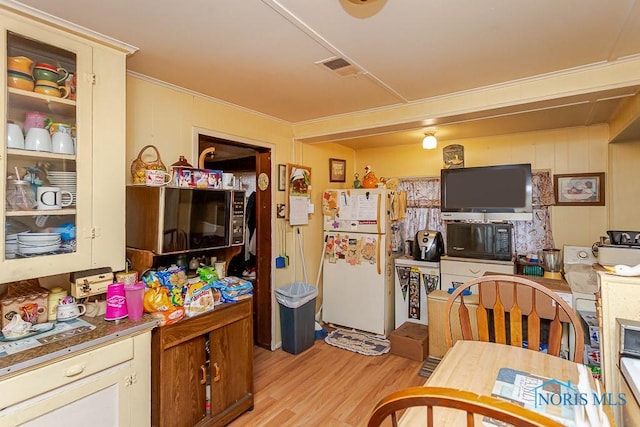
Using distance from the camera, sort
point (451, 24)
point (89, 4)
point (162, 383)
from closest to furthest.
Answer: point (89, 4)
point (451, 24)
point (162, 383)

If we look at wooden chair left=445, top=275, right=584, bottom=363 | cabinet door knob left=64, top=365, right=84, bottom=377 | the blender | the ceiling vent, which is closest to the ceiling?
the ceiling vent

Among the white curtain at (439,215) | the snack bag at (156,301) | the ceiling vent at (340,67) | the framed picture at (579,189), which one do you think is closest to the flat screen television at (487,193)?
the white curtain at (439,215)

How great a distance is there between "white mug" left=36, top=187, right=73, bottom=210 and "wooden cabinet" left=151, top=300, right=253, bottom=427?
0.78 meters

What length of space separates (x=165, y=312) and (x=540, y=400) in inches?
66.3

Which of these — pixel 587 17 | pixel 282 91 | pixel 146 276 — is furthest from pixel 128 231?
pixel 587 17

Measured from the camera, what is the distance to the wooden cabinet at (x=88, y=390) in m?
1.24

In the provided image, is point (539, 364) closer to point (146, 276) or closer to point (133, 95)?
point (146, 276)

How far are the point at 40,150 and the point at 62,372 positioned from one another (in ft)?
3.25

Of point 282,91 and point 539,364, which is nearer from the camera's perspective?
point 539,364

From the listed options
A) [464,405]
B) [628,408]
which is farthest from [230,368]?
[628,408]

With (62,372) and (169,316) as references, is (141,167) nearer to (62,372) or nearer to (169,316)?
(169,316)

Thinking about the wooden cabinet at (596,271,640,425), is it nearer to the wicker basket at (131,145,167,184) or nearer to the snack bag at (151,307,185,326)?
the snack bag at (151,307,185,326)

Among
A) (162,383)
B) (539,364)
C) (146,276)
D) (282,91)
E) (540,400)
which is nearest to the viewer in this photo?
(540,400)

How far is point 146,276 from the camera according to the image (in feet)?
6.42
